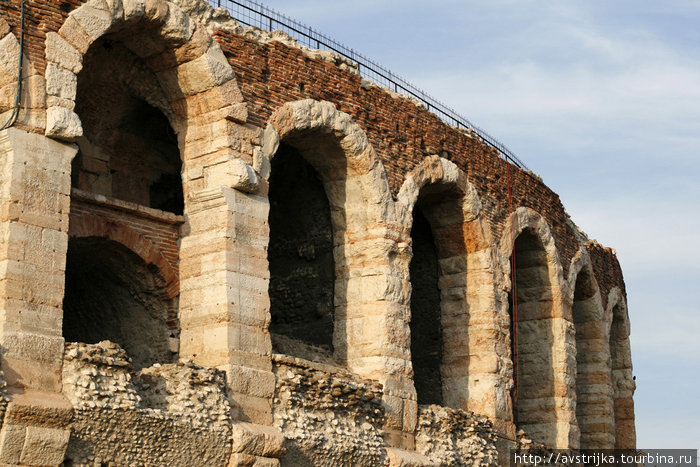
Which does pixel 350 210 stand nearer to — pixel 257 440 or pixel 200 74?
pixel 200 74

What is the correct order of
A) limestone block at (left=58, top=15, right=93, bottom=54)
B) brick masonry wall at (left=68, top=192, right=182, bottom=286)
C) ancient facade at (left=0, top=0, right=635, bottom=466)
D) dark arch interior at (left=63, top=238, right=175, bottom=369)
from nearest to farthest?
ancient facade at (left=0, top=0, right=635, bottom=466)
limestone block at (left=58, top=15, right=93, bottom=54)
brick masonry wall at (left=68, top=192, right=182, bottom=286)
dark arch interior at (left=63, top=238, right=175, bottom=369)

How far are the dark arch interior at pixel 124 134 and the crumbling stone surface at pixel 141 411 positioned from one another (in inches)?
131

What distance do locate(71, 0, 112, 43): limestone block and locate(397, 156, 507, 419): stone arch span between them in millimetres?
5421

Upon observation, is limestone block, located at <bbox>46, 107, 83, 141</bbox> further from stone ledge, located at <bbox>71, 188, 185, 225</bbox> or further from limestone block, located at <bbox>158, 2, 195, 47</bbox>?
limestone block, located at <bbox>158, 2, 195, 47</bbox>

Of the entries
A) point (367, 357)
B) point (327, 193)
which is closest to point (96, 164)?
point (327, 193)

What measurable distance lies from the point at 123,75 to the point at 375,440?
496cm

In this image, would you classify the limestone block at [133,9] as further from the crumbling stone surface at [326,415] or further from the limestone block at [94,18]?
the crumbling stone surface at [326,415]

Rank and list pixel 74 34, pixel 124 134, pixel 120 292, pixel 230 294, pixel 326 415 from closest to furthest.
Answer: pixel 74 34 < pixel 230 294 < pixel 326 415 < pixel 120 292 < pixel 124 134

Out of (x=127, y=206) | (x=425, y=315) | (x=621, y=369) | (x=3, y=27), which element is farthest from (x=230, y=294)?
(x=621, y=369)

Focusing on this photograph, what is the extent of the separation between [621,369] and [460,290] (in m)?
7.64

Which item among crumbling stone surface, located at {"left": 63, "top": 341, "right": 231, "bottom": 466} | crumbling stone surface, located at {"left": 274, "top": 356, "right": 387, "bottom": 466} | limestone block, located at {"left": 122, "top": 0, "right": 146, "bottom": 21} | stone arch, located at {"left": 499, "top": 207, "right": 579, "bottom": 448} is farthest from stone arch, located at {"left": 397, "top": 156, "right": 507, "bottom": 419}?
crumbling stone surface, located at {"left": 63, "top": 341, "right": 231, "bottom": 466}

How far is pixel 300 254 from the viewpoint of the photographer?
16328 mm

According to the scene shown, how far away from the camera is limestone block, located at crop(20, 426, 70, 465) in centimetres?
1073

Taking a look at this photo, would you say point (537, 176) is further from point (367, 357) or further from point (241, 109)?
point (241, 109)
